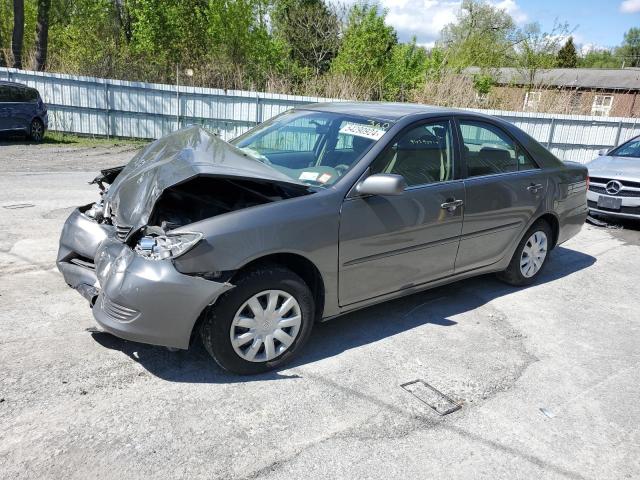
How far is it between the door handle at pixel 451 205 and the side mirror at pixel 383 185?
0.76 m

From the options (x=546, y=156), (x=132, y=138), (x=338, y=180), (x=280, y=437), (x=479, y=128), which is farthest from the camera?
(x=132, y=138)

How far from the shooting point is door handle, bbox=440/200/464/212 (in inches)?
169

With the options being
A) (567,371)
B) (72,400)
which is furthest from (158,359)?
(567,371)


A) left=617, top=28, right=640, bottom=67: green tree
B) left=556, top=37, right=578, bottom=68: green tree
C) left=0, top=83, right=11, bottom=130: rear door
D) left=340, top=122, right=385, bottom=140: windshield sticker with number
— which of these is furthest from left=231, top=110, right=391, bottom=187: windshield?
left=617, top=28, right=640, bottom=67: green tree

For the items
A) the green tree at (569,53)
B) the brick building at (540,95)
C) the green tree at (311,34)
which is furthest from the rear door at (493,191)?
the green tree at (569,53)

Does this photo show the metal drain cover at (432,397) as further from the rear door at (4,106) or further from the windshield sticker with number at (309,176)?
the rear door at (4,106)

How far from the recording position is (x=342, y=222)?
365 cm

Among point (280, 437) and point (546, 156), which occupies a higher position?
point (546, 156)

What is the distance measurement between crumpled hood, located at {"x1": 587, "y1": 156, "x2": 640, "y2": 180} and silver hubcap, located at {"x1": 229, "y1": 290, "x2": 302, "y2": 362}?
687cm

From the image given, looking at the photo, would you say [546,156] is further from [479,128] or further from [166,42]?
[166,42]

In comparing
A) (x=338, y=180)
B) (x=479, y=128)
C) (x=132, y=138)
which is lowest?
(x=132, y=138)

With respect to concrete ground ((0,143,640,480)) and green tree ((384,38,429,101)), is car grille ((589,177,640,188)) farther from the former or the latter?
green tree ((384,38,429,101))

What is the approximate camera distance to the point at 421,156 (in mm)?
4270

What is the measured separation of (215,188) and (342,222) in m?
1.00
